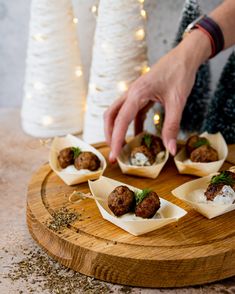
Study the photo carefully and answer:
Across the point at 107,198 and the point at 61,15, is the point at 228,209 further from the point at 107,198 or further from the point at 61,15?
the point at 61,15

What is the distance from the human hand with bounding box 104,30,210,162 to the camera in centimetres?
148


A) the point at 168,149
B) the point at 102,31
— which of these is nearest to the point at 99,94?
the point at 102,31

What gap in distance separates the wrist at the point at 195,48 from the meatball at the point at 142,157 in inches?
10.1

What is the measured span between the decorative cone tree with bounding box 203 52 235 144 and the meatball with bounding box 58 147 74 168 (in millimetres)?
556

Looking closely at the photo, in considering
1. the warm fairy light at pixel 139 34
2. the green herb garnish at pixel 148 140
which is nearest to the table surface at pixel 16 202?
the green herb garnish at pixel 148 140

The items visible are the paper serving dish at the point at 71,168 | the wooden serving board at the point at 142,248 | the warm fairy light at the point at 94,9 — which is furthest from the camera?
the warm fairy light at the point at 94,9

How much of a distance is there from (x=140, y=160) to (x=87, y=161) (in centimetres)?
14

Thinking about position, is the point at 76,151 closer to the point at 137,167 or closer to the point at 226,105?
the point at 137,167

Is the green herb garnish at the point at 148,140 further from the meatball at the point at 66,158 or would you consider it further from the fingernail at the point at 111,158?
the meatball at the point at 66,158

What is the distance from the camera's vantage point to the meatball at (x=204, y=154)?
147 centimetres

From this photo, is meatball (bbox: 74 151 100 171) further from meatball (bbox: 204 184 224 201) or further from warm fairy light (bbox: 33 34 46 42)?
warm fairy light (bbox: 33 34 46 42)

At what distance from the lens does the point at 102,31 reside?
5.60 feet

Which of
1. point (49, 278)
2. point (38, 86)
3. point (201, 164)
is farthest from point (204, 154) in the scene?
point (38, 86)

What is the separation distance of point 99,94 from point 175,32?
440 mm
